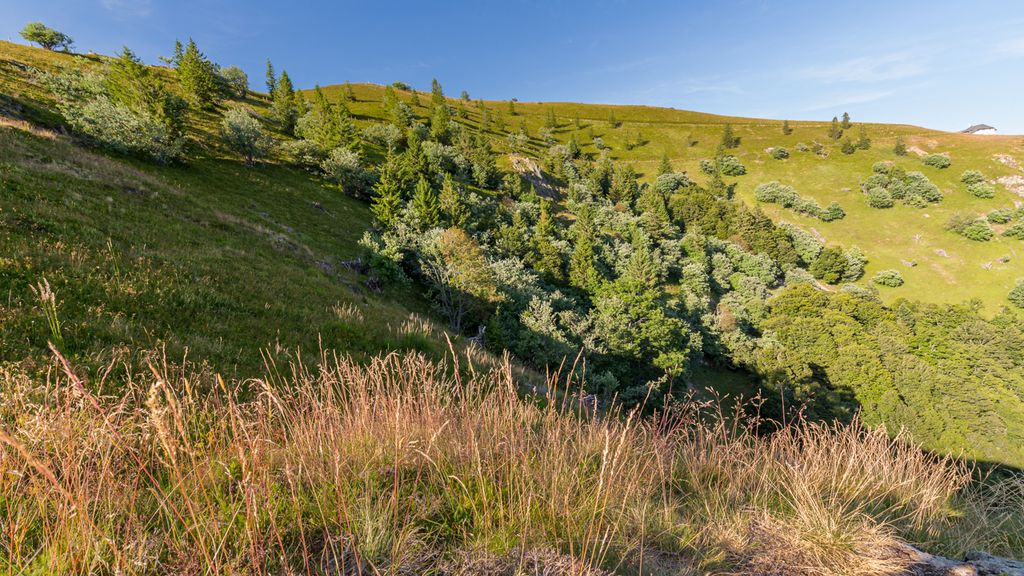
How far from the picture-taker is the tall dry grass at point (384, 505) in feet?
6.79

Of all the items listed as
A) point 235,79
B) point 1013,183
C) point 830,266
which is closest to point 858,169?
point 1013,183

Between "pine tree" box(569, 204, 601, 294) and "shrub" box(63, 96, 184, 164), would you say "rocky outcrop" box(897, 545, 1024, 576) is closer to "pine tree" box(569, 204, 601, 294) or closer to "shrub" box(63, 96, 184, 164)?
"pine tree" box(569, 204, 601, 294)

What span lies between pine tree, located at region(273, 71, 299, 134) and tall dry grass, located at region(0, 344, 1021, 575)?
66.3m

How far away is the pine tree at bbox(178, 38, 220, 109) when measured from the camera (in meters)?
51.0

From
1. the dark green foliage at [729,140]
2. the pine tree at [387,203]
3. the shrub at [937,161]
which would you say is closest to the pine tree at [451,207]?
the pine tree at [387,203]

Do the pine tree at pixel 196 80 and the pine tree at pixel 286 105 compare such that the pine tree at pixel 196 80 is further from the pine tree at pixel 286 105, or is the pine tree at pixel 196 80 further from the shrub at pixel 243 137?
the shrub at pixel 243 137

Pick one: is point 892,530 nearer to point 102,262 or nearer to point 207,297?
point 207,297

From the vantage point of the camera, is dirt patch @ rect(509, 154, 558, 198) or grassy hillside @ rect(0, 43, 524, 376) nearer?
grassy hillside @ rect(0, 43, 524, 376)

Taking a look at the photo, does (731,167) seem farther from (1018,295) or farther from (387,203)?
(387,203)

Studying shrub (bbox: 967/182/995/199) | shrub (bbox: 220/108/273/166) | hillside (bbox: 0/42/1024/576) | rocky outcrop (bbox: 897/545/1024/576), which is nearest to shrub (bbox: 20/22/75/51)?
hillside (bbox: 0/42/1024/576)

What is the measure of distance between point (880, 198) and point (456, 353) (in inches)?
3757

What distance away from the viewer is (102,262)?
336 inches

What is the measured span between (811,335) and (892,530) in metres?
49.8

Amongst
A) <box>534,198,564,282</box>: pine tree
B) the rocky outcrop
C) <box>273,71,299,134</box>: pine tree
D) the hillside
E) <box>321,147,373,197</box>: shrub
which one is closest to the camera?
the hillside
